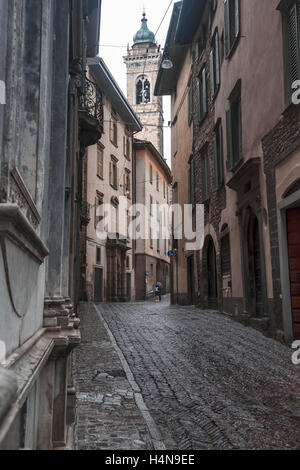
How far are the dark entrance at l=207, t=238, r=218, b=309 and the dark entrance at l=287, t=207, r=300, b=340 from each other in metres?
6.93

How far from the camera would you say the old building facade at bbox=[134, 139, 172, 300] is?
37656 mm

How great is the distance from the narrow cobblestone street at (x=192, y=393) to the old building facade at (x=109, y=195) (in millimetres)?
16580

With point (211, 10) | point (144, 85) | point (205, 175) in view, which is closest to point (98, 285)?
→ point (205, 175)

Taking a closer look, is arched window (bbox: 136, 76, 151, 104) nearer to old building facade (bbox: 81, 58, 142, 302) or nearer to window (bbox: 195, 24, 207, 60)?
old building facade (bbox: 81, 58, 142, 302)

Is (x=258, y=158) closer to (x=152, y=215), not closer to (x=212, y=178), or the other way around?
(x=212, y=178)

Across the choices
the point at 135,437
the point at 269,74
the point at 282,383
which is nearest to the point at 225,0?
the point at 269,74

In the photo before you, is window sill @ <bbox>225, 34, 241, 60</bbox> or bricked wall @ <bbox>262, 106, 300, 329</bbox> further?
window sill @ <bbox>225, 34, 241, 60</bbox>

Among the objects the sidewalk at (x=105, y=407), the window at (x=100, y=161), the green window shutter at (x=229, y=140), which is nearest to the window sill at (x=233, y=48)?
the green window shutter at (x=229, y=140)

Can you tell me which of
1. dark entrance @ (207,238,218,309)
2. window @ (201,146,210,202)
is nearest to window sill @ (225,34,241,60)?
window @ (201,146,210,202)

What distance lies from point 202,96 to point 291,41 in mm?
8540

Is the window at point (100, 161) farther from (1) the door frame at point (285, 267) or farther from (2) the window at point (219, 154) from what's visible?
(1) the door frame at point (285, 267)

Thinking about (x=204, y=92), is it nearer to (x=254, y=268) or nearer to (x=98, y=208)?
(x=254, y=268)
